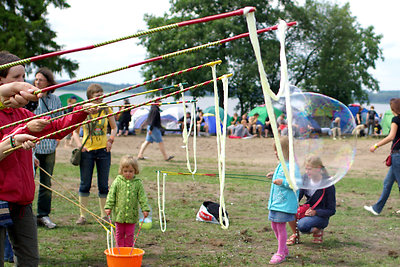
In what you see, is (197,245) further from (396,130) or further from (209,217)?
(396,130)

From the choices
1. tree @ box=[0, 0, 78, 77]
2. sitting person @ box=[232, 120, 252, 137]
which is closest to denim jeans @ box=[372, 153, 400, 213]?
sitting person @ box=[232, 120, 252, 137]

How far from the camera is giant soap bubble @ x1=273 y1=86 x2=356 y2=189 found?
4438mm

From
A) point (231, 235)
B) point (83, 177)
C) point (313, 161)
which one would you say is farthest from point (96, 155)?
point (313, 161)

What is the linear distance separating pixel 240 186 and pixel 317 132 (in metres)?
5.83

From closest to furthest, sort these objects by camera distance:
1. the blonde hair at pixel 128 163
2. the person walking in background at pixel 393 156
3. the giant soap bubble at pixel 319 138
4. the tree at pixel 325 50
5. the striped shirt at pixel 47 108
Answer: the giant soap bubble at pixel 319 138 < the blonde hair at pixel 128 163 < the striped shirt at pixel 47 108 < the person walking in background at pixel 393 156 < the tree at pixel 325 50

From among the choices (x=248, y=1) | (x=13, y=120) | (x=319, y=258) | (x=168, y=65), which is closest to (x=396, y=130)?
(x=319, y=258)

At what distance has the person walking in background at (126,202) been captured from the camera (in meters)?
5.23

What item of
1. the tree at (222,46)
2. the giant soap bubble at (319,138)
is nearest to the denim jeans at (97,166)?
the giant soap bubble at (319,138)

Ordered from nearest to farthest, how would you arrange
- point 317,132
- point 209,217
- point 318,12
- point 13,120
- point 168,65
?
point 13,120 < point 317,132 < point 209,217 < point 168,65 < point 318,12

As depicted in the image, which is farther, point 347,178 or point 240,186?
point 347,178

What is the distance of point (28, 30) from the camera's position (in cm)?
2898

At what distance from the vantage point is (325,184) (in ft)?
15.3

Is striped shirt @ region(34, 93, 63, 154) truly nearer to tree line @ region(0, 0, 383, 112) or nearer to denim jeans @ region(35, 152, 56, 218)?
denim jeans @ region(35, 152, 56, 218)

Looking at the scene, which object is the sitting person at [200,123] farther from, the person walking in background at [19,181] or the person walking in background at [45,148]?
the person walking in background at [19,181]
